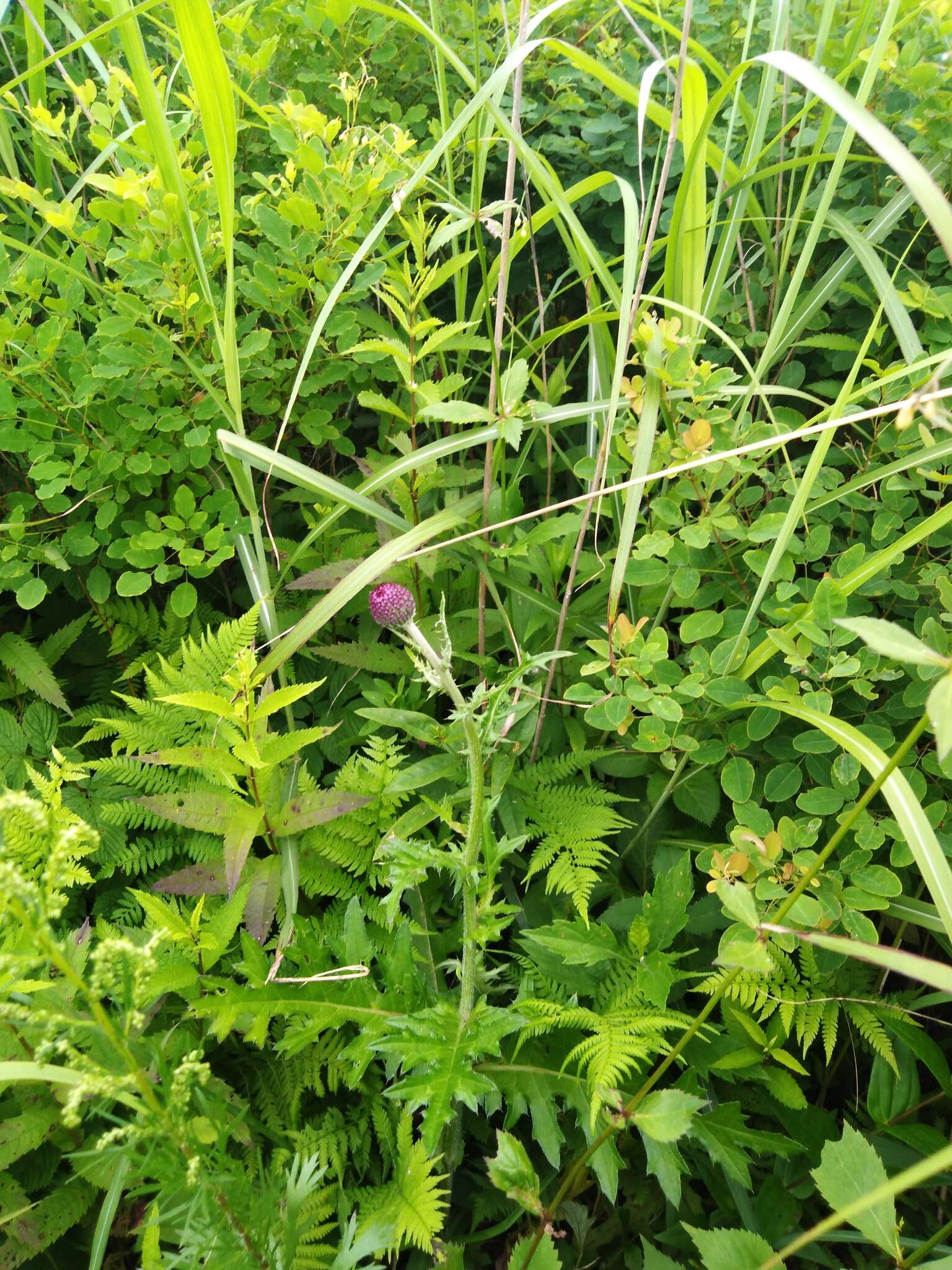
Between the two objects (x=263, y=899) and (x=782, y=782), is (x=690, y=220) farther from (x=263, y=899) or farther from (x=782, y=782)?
(x=263, y=899)

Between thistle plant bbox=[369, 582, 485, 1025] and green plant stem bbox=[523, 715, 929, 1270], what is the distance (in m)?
0.20

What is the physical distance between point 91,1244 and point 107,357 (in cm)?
119

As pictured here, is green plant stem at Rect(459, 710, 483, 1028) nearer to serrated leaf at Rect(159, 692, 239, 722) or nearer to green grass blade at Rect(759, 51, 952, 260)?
serrated leaf at Rect(159, 692, 239, 722)

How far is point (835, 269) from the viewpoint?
4.00 ft

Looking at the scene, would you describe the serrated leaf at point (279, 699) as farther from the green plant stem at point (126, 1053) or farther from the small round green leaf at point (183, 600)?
the green plant stem at point (126, 1053)

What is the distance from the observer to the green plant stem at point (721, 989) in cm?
64

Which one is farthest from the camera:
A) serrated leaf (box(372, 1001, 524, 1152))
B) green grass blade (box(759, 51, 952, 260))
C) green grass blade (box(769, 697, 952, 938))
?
serrated leaf (box(372, 1001, 524, 1152))

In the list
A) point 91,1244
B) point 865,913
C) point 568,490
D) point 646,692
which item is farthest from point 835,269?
point 91,1244

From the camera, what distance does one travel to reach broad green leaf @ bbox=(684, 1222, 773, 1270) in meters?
0.87

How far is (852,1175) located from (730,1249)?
15 centimetres

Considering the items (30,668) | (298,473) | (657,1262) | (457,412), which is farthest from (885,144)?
(30,668)

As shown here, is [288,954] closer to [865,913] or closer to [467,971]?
[467,971]

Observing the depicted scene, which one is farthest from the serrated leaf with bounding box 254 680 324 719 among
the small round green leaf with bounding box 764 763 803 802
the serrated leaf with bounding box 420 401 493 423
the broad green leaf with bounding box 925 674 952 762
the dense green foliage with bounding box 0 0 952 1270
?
the broad green leaf with bounding box 925 674 952 762

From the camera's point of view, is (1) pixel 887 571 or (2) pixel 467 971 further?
(1) pixel 887 571
